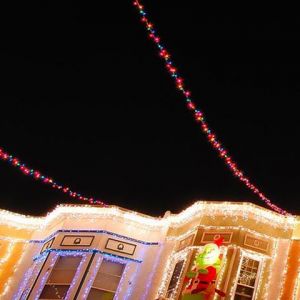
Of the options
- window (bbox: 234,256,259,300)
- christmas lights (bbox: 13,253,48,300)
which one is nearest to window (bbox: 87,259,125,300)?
christmas lights (bbox: 13,253,48,300)

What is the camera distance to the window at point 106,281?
14.7 meters

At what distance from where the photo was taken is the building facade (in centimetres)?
1288

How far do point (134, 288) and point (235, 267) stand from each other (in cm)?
383

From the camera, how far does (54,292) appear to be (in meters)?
14.9

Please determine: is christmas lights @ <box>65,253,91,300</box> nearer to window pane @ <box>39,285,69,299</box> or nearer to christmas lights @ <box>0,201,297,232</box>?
window pane @ <box>39,285,69,299</box>

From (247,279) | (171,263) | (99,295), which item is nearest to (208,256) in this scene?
(247,279)

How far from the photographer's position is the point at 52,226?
691 inches

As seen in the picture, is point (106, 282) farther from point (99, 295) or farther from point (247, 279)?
point (247, 279)

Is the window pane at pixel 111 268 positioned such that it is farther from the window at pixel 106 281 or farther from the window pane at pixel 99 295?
the window pane at pixel 99 295

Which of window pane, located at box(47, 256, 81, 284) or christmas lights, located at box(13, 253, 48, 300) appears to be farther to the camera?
christmas lights, located at box(13, 253, 48, 300)

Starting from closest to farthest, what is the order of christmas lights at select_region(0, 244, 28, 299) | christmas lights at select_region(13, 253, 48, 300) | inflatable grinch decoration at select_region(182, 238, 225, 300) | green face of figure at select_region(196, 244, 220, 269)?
→ 1. inflatable grinch decoration at select_region(182, 238, 225, 300)
2. green face of figure at select_region(196, 244, 220, 269)
3. christmas lights at select_region(13, 253, 48, 300)
4. christmas lights at select_region(0, 244, 28, 299)

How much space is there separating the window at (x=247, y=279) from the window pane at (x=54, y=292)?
18.6 ft

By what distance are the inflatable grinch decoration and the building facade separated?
4 cm

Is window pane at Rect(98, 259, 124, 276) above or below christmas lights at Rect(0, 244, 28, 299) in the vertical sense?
above
